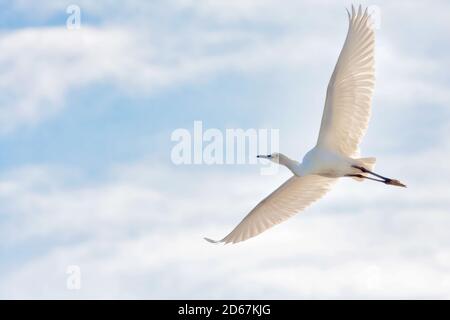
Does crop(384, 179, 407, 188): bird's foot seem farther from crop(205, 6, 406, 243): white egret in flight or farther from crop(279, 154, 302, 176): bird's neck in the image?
crop(279, 154, 302, 176): bird's neck

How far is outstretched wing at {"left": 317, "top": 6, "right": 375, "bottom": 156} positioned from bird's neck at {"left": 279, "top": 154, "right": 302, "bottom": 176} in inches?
39.4

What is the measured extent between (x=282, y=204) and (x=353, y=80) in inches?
141

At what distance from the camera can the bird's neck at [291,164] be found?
2150 centimetres

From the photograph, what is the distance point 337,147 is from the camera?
21.3 metres

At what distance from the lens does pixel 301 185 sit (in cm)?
2245

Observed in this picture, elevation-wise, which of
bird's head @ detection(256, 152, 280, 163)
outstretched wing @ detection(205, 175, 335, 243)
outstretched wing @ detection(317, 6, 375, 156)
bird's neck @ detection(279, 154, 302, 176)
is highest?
outstretched wing @ detection(317, 6, 375, 156)

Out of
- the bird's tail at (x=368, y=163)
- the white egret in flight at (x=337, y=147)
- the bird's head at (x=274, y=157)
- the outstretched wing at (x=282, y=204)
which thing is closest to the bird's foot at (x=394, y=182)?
the white egret in flight at (x=337, y=147)

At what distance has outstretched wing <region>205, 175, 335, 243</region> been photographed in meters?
22.3

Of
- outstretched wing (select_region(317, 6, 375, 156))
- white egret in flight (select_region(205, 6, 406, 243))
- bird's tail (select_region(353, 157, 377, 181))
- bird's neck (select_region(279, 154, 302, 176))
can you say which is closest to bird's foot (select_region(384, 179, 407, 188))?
white egret in flight (select_region(205, 6, 406, 243))
